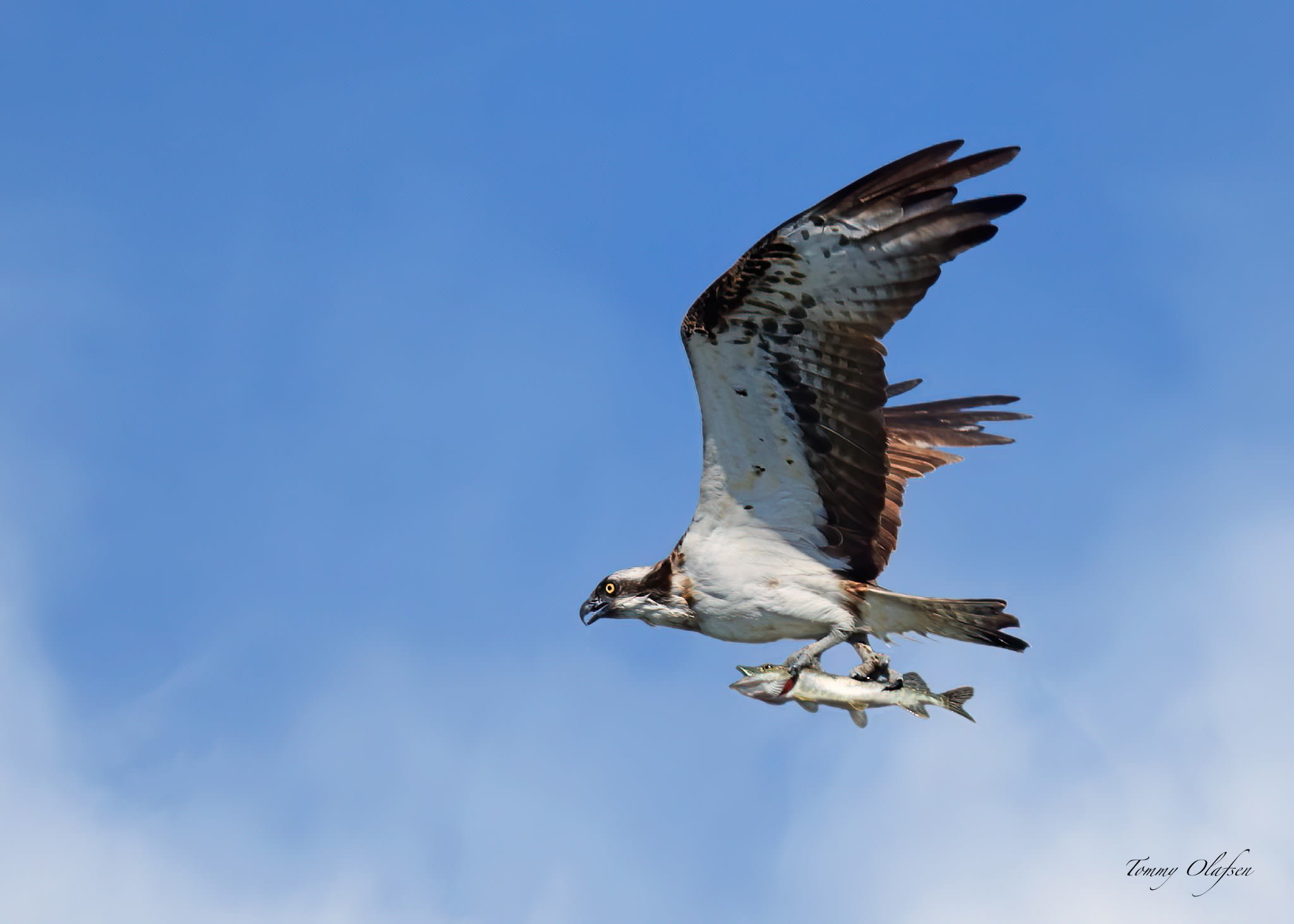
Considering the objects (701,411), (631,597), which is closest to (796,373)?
(701,411)

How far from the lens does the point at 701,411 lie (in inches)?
421

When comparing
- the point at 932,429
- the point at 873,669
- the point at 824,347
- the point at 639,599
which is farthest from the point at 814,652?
the point at 932,429

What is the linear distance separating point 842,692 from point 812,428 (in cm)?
191

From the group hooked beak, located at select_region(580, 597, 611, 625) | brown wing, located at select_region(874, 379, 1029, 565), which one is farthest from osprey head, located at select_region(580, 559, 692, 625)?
brown wing, located at select_region(874, 379, 1029, 565)

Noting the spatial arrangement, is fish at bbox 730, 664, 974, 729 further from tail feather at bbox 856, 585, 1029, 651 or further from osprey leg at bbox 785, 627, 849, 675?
tail feather at bbox 856, 585, 1029, 651

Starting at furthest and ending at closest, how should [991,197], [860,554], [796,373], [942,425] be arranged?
1. [942,425]
2. [860,554]
3. [796,373]
4. [991,197]

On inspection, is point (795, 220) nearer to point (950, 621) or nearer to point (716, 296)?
point (716, 296)

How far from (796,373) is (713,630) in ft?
7.34

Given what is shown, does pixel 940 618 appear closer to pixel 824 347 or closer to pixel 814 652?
pixel 814 652

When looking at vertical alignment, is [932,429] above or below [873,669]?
above

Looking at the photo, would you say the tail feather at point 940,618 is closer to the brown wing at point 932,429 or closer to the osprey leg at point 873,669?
the osprey leg at point 873,669

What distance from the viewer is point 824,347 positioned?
10281mm

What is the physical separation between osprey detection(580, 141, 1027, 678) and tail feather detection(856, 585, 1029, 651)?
0.5 inches

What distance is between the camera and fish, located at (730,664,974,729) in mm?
10195
